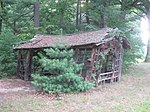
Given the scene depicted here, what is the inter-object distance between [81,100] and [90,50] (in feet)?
16.2

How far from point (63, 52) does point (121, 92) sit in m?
3.08

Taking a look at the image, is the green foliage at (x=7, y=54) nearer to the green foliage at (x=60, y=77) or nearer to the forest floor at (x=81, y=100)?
the forest floor at (x=81, y=100)

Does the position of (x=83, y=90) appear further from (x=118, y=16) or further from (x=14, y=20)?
(x=14, y=20)

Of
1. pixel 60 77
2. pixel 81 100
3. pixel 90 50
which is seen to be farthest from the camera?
pixel 90 50

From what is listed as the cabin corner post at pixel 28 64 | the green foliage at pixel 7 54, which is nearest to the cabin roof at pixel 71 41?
the cabin corner post at pixel 28 64

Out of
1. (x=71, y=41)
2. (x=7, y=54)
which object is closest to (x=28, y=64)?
(x=7, y=54)

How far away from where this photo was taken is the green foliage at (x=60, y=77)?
413 inches

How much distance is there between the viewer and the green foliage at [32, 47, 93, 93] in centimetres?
1048

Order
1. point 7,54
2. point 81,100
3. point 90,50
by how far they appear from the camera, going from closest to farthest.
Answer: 1. point 81,100
2. point 90,50
3. point 7,54

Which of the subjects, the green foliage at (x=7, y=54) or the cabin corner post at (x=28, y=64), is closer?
the cabin corner post at (x=28, y=64)

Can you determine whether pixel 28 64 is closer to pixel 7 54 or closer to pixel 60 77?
pixel 7 54

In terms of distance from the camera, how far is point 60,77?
34.3ft

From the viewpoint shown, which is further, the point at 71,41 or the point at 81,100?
the point at 71,41

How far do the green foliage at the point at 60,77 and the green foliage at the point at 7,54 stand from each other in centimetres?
589
